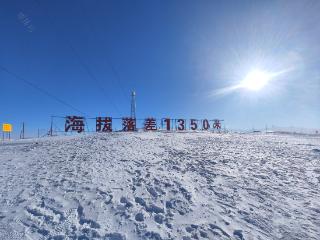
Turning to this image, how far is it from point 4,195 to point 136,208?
4.55 meters

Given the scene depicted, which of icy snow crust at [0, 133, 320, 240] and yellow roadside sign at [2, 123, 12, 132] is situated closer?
icy snow crust at [0, 133, 320, 240]

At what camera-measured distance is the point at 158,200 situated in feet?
25.5

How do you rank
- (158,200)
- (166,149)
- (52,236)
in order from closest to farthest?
(52,236) < (158,200) < (166,149)

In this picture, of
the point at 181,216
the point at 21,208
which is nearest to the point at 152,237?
the point at 181,216

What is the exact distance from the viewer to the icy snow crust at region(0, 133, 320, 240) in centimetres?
620

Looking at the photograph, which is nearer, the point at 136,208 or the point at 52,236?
the point at 52,236

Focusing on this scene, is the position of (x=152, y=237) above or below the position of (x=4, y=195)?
below

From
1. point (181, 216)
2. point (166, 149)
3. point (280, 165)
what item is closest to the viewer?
point (181, 216)

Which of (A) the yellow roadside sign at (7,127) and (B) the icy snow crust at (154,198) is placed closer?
(B) the icy snow crust at (154,198)

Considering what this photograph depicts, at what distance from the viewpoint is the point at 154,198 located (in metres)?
7.89

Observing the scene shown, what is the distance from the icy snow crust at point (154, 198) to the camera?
6199mm

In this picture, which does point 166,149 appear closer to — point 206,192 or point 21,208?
point 206,192

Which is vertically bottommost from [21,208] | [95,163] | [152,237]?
[152,237]

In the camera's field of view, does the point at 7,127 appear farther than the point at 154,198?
Yes
